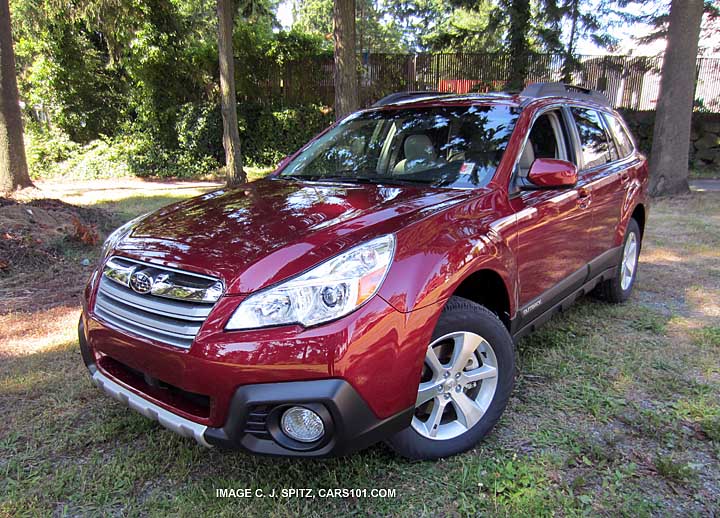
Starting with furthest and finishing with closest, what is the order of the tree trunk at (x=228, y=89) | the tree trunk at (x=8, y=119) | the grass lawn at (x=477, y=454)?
1. the tree trunk at (x=228, y=89)
2. the tree trunk at (x=8, y=119)
3. the grass lawn at (x=477, y=454)

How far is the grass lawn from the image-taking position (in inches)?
85.0

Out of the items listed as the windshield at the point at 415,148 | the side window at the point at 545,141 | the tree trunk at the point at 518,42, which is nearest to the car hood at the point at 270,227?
the windshield at the point at 415,148

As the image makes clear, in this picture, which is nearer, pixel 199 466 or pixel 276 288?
pixel 276 288

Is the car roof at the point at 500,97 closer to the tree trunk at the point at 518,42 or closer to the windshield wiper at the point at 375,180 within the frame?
the windshield wiper at the point at 375,180

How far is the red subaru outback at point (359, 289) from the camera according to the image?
1894mm

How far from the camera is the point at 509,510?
2096 mm

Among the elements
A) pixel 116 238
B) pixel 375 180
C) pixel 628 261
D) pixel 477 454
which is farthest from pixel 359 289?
pixel 628 261

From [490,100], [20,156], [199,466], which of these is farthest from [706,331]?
[20,156]

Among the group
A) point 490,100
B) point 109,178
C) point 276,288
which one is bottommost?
point 109,178

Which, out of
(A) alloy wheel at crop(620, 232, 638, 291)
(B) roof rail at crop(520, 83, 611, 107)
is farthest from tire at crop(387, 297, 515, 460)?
(A) alloy wheel at crop(620, 232, 638, 291)

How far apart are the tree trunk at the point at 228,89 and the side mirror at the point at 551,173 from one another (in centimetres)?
883

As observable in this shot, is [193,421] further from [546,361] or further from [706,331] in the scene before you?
[706,331]

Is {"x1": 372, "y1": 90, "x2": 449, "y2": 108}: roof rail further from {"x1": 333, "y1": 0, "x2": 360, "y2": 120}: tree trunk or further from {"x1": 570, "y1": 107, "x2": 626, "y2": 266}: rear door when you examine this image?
{"x1": 333, "y1": 0, "x2": 360, "y2": 120}: tree trunk

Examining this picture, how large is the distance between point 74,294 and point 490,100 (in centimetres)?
390
